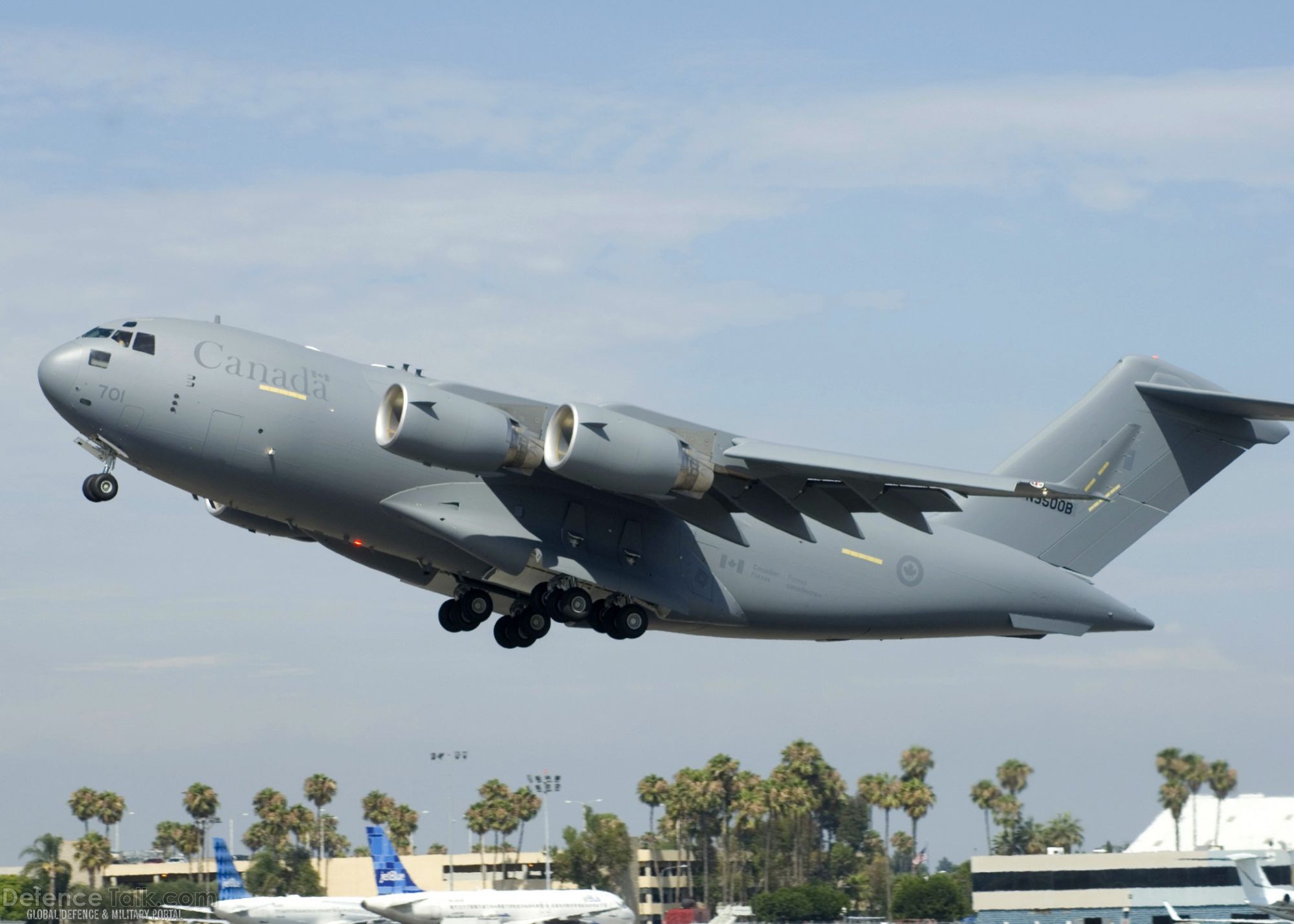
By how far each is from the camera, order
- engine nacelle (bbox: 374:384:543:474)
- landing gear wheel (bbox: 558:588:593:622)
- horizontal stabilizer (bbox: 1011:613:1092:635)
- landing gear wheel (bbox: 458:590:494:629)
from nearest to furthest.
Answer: engine nacelle (bbox: 374:384:543:474)
landing gear wheel (bbox: 558:588:593:622)
landing gear wheel (bbox: 458:590:494:629)
horizontal stabilizer (bbox: 1011:613:1092:635)

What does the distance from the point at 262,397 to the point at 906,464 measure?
603 centimetres

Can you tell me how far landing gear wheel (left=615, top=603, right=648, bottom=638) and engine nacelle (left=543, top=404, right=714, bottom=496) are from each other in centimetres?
195

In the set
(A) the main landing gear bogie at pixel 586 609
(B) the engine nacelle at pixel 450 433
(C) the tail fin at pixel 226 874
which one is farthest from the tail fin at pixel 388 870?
(B) the engine nacelle at pixel 450 433

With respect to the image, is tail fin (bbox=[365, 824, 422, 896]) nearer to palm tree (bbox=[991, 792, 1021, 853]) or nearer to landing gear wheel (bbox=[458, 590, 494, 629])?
landing gear wheel (bbox=[458, 590, 494, 629])

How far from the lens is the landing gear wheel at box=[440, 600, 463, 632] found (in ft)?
57.5

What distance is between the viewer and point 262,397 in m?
14.6

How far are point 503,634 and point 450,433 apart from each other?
3.93m

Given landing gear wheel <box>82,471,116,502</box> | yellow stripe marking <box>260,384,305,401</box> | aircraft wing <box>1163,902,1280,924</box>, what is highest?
yellow stripe marking <box>260,384,305,401</box>

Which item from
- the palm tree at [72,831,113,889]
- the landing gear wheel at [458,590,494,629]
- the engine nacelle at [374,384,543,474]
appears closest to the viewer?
the engine nacelle at [374,384,543,474]

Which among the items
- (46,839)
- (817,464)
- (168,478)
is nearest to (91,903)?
(46,839)

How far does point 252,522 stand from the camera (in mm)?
Result: 17453

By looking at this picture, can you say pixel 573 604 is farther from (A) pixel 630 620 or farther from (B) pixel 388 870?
(B) pixel 388 870

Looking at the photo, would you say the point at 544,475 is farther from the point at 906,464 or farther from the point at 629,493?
the point at 906,464

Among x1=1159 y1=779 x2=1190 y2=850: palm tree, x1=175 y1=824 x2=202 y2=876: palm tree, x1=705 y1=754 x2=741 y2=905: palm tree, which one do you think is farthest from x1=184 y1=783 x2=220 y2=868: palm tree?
x1=1159 y1=779 x2=1190 y2=850: palm tree
